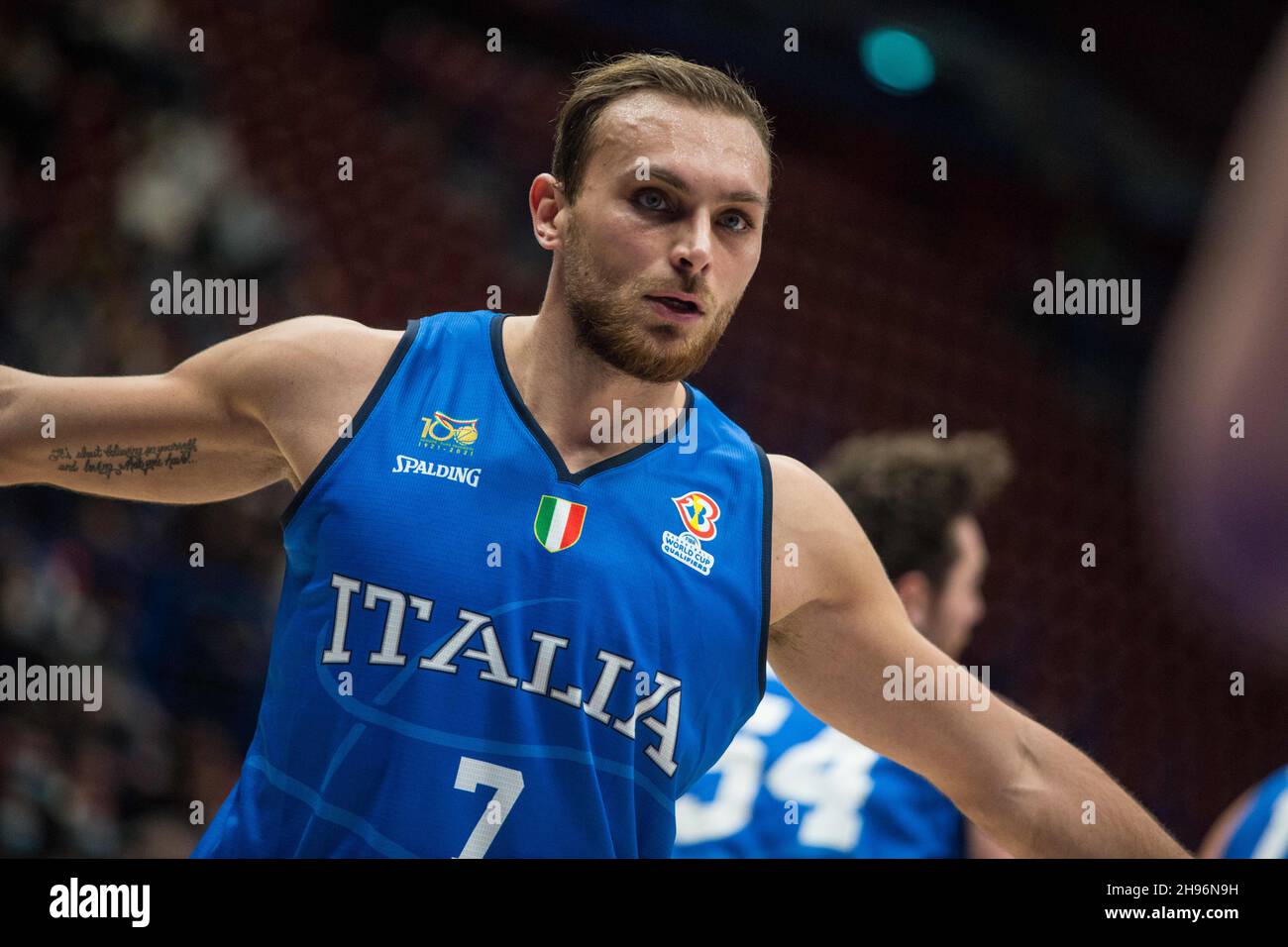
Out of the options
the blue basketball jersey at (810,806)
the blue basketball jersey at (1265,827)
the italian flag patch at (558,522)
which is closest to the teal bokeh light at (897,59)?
the blue basketball jersey at (810,806)

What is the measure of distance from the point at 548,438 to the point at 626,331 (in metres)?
0.25

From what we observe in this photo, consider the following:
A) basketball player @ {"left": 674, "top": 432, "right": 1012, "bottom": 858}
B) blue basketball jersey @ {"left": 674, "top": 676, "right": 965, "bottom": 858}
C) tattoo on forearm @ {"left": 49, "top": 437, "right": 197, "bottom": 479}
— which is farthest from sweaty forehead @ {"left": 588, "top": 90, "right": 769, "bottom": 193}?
blue basketball jersey @ {"left": 674, "top": 676, "right": 965, "bottom": 858}

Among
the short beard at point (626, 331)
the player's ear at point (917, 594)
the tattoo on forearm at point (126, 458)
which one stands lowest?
the player's ear at point (917, 594)

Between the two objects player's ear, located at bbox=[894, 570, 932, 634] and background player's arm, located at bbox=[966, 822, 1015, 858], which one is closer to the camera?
background player's arm, located at bbox=[966, 822, 1015, 858]

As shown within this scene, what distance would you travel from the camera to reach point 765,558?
105 inches

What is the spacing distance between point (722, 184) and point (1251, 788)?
8.29 meters

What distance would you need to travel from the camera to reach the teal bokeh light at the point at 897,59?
32.2 feet

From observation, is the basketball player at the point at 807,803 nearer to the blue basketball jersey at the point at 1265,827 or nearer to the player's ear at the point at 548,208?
the blue basketball jersey at the point at 1265,827

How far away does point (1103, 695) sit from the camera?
30.5 feet

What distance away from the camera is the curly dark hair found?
4.82 metres

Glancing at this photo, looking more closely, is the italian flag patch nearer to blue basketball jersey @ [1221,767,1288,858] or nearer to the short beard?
the short beard

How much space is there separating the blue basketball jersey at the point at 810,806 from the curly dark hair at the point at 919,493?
0.82 meters

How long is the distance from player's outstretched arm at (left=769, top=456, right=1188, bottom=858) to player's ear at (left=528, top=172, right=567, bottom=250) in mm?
660

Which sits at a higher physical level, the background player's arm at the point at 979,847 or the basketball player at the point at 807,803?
the basketball player at the point at 807,803
